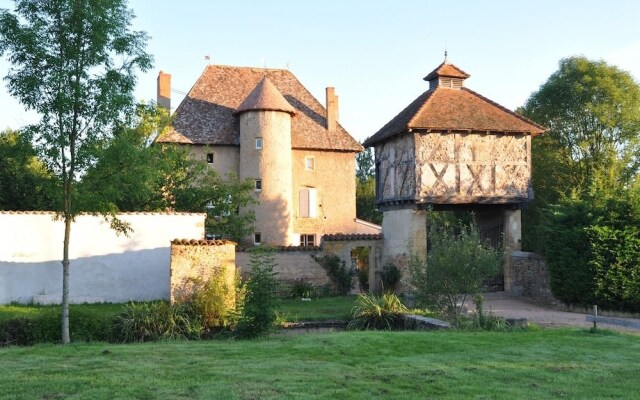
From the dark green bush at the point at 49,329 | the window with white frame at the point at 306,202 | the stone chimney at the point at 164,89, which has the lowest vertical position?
the dark green bush at the point at 49,329

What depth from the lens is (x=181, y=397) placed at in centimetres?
673

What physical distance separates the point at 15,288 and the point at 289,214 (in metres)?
14.1

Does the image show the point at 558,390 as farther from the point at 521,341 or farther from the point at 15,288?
the point at 15,288

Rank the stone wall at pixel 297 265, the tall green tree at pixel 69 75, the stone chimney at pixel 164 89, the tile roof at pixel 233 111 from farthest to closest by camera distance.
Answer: the stone chimney at pixel 164 89 < the tile roof at pixel 233 111 < the stone wall at pixel 297 265 < the tall green tree at pixel 69 75

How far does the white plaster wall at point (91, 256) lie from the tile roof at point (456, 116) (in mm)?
8907

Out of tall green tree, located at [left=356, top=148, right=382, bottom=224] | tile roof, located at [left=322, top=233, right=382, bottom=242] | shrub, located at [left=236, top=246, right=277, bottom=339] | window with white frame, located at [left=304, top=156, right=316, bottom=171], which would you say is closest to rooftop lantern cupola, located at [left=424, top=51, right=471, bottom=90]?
tile roof, located at [left=322, top=233, right=382, bottom=242]

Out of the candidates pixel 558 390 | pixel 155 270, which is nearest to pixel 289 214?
pixel 155 270

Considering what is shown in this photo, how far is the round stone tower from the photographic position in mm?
29359

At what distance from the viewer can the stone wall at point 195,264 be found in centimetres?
1580

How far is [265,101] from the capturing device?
29328 mm

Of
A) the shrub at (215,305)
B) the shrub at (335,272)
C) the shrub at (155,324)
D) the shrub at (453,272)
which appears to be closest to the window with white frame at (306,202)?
the shrub at (335,272)

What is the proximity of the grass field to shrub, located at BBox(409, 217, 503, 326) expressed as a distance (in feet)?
11.0

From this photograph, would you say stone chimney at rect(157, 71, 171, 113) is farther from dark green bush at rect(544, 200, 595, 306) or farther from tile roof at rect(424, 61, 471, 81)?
dark green bush at rect(544, 200, 595, 306)

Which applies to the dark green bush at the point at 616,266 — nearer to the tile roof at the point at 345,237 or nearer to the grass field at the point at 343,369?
the grass field at the point at 343,369
